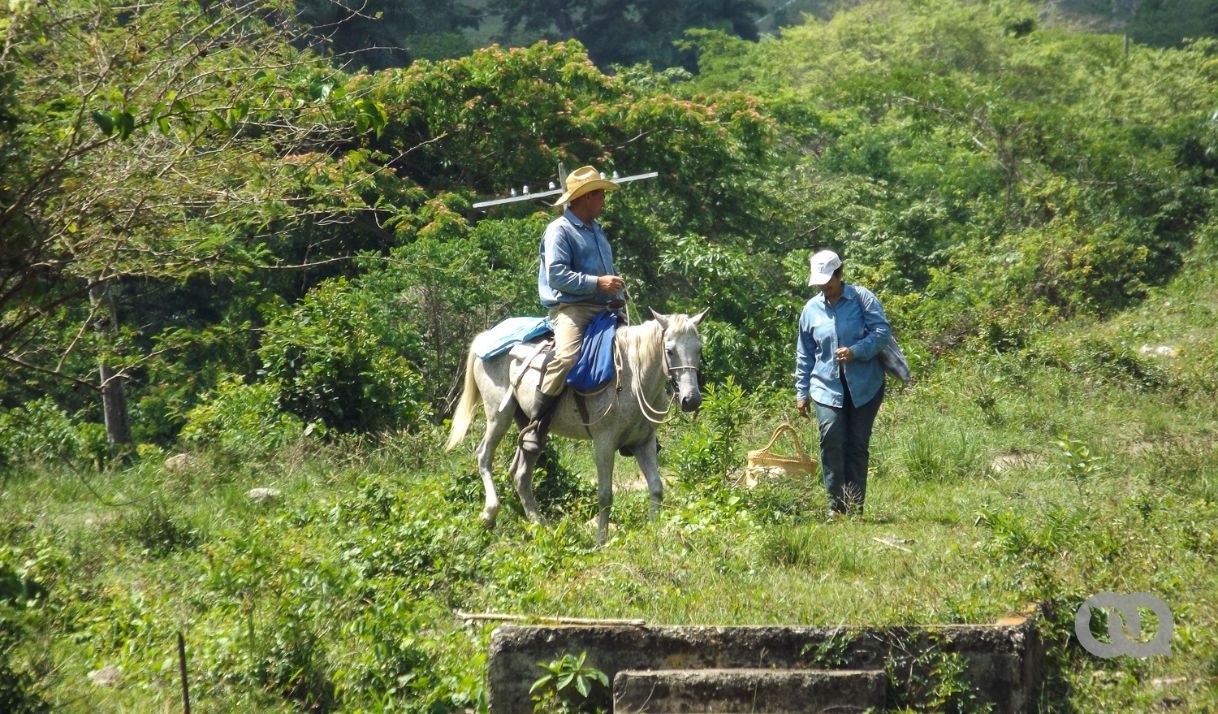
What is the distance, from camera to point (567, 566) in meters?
7.26

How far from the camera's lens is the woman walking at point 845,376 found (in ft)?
28.6

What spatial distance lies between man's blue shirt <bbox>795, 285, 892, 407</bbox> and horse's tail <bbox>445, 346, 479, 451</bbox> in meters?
2.72

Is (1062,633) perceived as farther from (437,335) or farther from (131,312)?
(131,312)

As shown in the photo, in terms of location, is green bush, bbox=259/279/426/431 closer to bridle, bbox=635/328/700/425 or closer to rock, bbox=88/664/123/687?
bridle, bbox=635/328/700/425

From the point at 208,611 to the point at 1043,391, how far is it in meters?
8.55

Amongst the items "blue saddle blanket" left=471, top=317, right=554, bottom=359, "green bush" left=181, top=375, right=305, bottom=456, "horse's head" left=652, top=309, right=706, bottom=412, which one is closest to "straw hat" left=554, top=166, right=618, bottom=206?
"blue saddle blanket" left=471, top=317, right=554, bottom=359

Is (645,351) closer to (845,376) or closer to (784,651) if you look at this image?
(845,376)

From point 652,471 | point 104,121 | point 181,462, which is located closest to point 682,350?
point 652,471

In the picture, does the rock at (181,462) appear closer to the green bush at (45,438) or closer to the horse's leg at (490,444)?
the green bush at (45,438)

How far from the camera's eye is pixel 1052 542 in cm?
682

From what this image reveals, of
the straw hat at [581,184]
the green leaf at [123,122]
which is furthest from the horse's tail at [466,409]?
the green leaf at [123,122]

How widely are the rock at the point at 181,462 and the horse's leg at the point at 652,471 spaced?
15.8 ft

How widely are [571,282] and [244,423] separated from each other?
17.4 feet

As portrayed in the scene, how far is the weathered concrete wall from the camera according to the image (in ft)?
19.2
